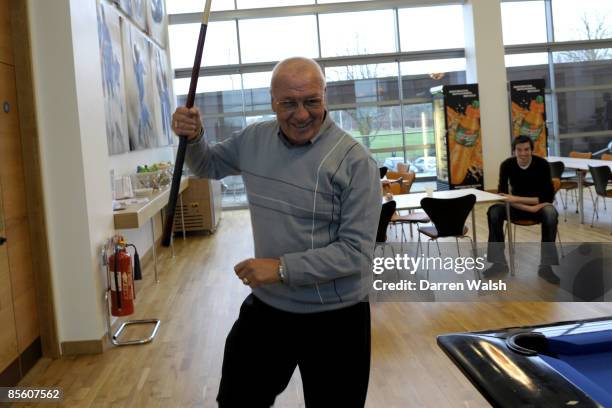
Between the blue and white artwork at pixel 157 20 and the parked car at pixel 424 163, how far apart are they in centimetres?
578

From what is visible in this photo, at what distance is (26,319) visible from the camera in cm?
410

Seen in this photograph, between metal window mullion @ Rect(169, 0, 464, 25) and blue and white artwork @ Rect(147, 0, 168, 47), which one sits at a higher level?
metal window mullion @ Rect(169, 0, 464, 25)

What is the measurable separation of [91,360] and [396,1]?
10506 mm

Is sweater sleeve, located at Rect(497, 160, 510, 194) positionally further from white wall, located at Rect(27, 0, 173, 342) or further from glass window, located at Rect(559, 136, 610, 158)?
glass window, located at Rect(559, 136, 610, 158)

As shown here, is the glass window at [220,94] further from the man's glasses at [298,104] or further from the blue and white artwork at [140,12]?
the man's glasses at [298,104]

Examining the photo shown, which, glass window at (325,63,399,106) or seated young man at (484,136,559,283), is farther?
A: glass window at (325,63,399,106)

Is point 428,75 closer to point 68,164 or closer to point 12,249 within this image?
point 68,164

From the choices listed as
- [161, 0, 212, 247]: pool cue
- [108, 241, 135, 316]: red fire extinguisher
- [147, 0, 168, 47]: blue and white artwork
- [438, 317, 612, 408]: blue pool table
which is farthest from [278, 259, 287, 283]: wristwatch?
[147, 0, 168, 47]: blue and white artwork

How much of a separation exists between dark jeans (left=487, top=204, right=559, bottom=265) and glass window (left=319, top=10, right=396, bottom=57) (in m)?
7.43

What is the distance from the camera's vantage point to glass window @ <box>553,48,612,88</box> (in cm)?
1330

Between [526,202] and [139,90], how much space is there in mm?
5064

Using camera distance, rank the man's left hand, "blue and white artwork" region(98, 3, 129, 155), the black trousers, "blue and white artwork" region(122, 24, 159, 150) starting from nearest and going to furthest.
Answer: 1. the man's left hand
2. the black trousers
3. "blue and white artwork" region(98, 3, 129, 155)
4. "blue and white artwork" region(122, 24, 159, 150)

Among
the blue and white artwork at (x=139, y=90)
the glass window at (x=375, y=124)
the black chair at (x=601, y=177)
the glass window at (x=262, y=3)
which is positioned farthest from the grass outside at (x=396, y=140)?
the black chair at (x=601, y=177)

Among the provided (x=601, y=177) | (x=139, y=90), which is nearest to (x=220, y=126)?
(x=139, y=90)
